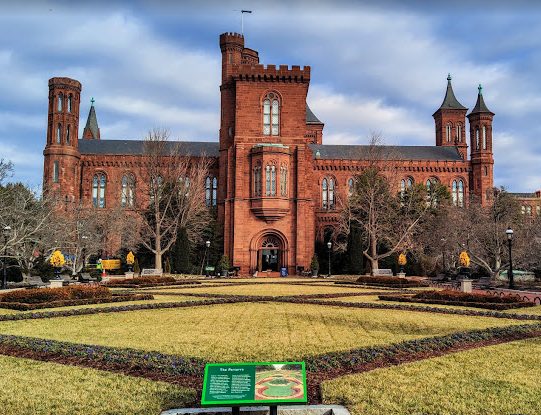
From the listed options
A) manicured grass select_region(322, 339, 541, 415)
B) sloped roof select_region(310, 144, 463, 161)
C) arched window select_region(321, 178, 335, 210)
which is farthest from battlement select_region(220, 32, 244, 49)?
manicured grass select_region(322, 339, 541, 415)

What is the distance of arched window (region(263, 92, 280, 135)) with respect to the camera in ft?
156

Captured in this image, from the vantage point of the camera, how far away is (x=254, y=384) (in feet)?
18.4

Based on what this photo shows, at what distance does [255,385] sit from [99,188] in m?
58.8

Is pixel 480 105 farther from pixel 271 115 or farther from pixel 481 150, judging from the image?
pixel 271 115

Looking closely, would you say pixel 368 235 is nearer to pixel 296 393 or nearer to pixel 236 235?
pixel 236 235

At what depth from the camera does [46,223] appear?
36.5 meters

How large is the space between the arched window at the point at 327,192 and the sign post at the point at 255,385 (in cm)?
5621

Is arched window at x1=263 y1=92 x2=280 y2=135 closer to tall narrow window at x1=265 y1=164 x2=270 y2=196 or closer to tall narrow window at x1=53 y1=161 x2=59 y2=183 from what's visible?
tall narrow window at x1=265 y1=164 x2=270 y2=196

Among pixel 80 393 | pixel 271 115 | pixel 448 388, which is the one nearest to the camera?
pixel 80 393

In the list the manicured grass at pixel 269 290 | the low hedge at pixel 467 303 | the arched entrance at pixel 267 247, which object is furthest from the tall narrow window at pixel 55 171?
the low hedge at pixel 467 303

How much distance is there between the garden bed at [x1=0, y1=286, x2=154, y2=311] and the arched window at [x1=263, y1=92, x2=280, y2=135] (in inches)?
1160

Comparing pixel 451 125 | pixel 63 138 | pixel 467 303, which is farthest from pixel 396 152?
pixel 467 303

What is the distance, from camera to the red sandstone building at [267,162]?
1825 inches

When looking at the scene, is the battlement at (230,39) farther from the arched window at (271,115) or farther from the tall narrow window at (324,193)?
the tall narrow window at (324,193)
